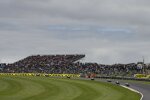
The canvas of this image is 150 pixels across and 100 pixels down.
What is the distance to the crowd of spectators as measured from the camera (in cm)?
9975

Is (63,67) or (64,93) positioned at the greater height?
(63,67)

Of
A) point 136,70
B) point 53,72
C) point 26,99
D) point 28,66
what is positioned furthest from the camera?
point 28,66

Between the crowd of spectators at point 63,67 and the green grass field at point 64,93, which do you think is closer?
the green grass field at point 64,93

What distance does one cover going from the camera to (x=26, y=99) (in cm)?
3294

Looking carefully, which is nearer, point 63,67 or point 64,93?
point 64,93

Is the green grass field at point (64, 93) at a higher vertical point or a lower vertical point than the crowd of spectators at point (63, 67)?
lower

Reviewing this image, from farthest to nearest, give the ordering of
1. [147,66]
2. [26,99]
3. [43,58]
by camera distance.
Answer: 1. [43,58]
2. [147,66]
3. [26,99]

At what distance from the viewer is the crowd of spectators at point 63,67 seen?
3927 inches

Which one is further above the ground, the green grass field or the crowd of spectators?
the crowd of spectators

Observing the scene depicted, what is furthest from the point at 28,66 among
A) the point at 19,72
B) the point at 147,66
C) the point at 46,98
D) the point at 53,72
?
the point at 46,98

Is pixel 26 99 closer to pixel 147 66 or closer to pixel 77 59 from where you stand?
pixel 147 66

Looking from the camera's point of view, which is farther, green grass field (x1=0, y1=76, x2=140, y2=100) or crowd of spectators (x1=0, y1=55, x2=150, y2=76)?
crowd of spectators (x1=0, y1=55, x2=150, y2=76)

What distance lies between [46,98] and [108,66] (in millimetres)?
74647

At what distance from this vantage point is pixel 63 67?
11481cm
